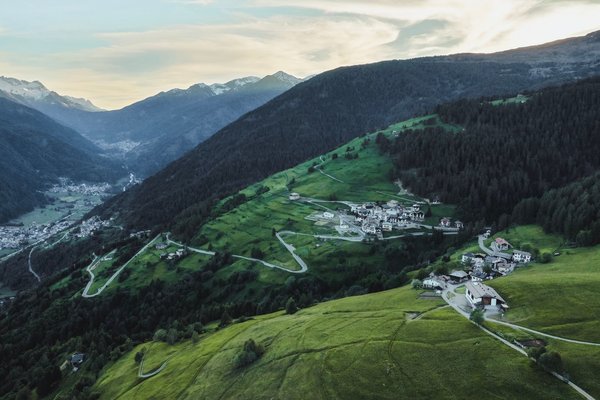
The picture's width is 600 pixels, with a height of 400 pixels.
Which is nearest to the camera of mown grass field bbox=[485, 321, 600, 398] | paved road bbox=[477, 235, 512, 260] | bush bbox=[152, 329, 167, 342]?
mown grass field bbox=[485, 321, 600, 398]

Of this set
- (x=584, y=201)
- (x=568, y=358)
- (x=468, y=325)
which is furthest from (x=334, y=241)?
(x=568, y=358)

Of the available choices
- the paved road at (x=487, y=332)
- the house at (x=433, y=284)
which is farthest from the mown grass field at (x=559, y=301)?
the house at (x=433, y=284)

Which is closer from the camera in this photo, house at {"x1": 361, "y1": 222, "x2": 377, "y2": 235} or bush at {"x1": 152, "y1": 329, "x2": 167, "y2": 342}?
bush at {"x1": 152, "y1": 329, "x2": 167, "y2": 342}

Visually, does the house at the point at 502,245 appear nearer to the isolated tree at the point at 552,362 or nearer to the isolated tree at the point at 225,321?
the isolated tree at the point at 225,321

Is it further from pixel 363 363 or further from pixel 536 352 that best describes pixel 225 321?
pixel 536 352

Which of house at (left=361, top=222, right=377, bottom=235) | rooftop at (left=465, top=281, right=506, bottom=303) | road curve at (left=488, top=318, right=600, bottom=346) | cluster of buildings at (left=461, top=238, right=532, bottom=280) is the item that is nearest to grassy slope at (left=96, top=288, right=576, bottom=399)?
road curve at (left=488, top=318, right=600, bottom=346)

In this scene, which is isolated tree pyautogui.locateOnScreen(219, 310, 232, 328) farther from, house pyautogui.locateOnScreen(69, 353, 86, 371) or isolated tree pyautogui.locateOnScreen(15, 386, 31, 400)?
isolated tree pyautogui.locateOnScreen(15, 386, 31, 400)

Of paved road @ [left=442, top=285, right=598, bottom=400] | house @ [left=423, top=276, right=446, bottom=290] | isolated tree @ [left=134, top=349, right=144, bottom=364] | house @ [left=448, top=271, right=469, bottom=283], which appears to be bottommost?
isolated tree @ [left=134, top=349, right=144, bottom=364]
